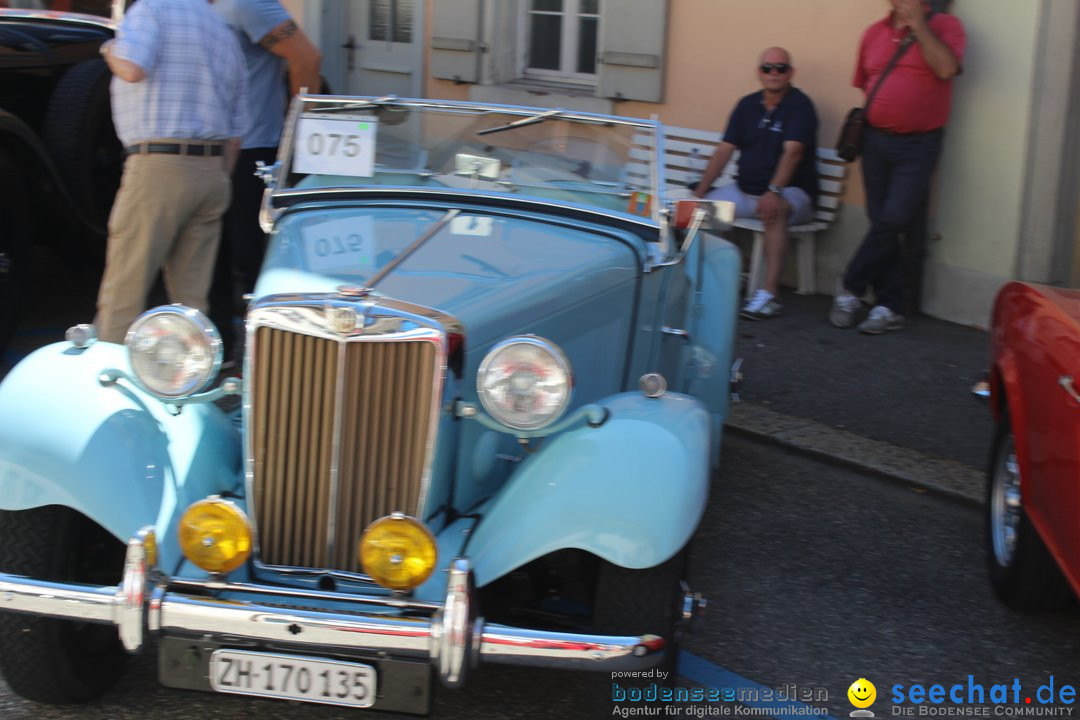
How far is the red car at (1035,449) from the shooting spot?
3.28 m

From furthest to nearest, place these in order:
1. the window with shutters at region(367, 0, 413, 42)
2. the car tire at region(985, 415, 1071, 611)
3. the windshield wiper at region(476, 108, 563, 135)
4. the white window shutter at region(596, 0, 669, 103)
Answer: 1. the window with shutters at region(367, 0, 413, 42)
2. the white window shutter at region(596, 0, 669, 103)
3. the windshield wiper at region(476, 108, 563, 135)
4. the car tire at region(985, 415, 1071, 611)

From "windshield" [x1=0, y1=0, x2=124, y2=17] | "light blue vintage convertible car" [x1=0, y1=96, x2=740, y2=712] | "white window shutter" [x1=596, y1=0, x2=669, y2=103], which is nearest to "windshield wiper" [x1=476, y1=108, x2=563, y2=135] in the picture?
"light blue vintage convertible car" [x1=0, y1=96, x2=740, y2=712]

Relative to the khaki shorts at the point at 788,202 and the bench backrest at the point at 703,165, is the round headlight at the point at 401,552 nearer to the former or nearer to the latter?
the khaki shorts at the point at 788,202

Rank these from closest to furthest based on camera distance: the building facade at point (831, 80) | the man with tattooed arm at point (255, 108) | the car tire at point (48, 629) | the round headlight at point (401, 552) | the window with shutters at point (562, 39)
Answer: the round headlight at point (401, 552)
the car tire at point (48, 629)
the man with tattooed arm at point (255, 108)
the building facade at point (831, 80)
the window with shutters at point (562, 39)

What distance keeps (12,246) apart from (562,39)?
14.4 ft

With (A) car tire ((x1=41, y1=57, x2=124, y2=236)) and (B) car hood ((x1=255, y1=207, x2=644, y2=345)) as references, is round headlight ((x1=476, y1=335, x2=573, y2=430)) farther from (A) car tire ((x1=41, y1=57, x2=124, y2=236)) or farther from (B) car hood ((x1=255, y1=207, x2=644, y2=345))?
(A) car tire ((x1=41, y1=57, x2=124, y2=236))

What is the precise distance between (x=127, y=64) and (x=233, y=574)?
2.59 m

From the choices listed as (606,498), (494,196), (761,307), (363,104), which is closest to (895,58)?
(761,307)

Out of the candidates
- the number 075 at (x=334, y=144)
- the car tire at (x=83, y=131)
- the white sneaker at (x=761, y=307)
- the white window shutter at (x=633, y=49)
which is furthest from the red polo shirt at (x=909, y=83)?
the car tire at (x=83, y=131)

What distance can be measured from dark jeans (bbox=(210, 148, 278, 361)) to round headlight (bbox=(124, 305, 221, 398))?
9.53 feet

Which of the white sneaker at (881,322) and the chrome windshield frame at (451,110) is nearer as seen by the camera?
the chrome windshield frame at (451,110)

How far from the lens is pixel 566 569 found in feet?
11.1

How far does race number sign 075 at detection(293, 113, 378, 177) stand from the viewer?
415cm

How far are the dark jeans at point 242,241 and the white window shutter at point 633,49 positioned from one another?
117 inches
